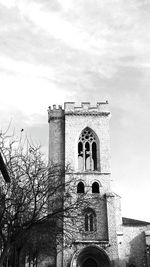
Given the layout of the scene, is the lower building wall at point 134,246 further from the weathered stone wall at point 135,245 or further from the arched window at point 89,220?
the arched window at point 89,220

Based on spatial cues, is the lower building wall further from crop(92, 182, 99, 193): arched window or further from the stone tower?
crop(92, 182, 99, 193): arched window

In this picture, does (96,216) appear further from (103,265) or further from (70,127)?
(70,127)

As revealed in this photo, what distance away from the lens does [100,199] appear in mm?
35688

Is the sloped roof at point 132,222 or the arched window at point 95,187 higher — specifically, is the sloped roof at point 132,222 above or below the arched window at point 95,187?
below

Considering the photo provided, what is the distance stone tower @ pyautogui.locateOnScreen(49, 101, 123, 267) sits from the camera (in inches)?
1314

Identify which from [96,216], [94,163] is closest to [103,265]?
[96,216]

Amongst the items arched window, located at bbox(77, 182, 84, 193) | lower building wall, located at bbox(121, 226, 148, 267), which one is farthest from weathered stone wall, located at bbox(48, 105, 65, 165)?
lower building wall, located at bbox(121, 226, 148, 267)

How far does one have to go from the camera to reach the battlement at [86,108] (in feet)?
131

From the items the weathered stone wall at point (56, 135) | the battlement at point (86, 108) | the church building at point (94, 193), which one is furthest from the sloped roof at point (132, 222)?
the battlement at point (86, 108)

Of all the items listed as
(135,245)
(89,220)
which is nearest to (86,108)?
(89,220)

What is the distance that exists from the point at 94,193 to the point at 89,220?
2797 millimetres

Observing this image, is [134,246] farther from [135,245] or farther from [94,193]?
[94,193]

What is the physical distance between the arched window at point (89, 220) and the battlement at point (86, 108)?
11.3 m

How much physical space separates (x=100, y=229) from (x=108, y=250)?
2137 mm
